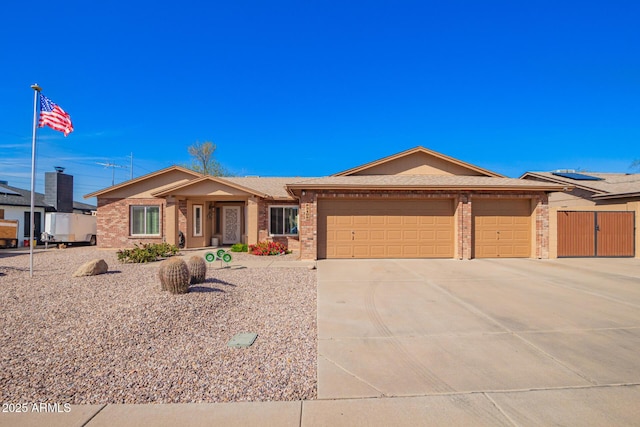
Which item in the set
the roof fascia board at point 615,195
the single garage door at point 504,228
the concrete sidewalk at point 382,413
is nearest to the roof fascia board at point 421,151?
the single garage door at point 504,228

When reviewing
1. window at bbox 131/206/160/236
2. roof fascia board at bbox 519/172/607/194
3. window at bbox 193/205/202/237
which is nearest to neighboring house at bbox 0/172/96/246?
window at bbox 131/206/160/236

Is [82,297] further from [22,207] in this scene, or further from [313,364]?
[22,207]

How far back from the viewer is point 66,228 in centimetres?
1947

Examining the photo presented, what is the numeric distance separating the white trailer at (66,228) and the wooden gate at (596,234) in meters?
24.5

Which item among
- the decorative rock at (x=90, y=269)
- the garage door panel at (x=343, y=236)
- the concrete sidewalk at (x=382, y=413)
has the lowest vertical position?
the concrete sidewalk at (x=382, y=413)

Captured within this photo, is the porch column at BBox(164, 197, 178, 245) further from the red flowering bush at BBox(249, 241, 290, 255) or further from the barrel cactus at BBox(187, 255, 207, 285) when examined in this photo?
the barrel cactus at BBox(187, 255, 207, 285)

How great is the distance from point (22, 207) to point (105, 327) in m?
23.6

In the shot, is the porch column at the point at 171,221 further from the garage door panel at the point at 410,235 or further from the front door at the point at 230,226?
the garage door panel at the point at 410,235

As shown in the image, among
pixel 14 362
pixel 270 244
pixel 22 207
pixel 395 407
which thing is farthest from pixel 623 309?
pixel 22 207

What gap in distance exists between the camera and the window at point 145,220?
58.5ft

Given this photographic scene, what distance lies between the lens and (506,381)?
3602 millimetres

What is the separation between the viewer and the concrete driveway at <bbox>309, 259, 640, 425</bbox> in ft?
10.4

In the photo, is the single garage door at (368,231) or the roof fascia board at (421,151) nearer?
the single garage door at (368,231)

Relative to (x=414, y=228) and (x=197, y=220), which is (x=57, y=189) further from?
(x=414, y=228)
